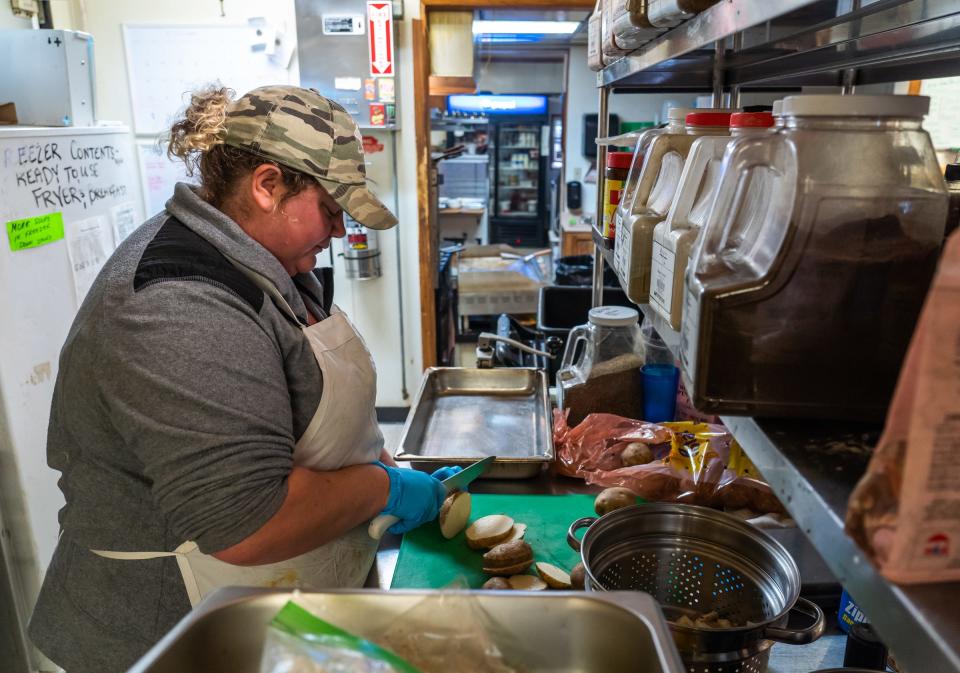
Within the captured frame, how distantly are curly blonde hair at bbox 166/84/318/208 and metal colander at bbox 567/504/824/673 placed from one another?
80 centimetres

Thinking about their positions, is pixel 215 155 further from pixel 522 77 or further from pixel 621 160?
pixel 522 77

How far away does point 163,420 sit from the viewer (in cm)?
101

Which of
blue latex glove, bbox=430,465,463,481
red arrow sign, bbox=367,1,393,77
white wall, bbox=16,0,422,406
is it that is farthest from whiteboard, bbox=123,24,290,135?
blue latex glove, bbox=430,465,463,481

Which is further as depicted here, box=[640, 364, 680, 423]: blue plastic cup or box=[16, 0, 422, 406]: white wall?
box=[16, 0, 422, 406]: white wall

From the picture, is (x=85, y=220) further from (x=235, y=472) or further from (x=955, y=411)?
(x=955, y=411)

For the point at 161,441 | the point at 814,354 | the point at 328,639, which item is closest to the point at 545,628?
the point at 328,639

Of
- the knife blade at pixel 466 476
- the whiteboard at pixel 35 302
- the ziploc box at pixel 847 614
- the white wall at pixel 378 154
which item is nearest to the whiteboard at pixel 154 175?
the white wall at pixel 378 154

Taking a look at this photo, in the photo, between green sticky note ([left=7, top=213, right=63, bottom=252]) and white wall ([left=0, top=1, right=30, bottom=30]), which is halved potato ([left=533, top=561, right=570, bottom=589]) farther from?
white wall ([left=0, top=1, right=30, bottom=30])

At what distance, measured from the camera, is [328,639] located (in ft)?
1.88

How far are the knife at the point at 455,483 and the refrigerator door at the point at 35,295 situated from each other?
1.34 m

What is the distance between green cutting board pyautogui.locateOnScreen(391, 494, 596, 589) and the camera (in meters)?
1.46

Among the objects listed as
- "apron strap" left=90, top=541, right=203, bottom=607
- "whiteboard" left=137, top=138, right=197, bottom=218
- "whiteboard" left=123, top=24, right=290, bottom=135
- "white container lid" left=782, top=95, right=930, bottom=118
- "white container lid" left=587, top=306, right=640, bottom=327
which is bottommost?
"apron strap" left=90, top=541, right=203, bottom=607

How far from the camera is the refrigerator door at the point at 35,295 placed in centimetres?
208

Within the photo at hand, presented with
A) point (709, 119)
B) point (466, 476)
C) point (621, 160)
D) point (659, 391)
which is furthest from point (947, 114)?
point (466, 476)
